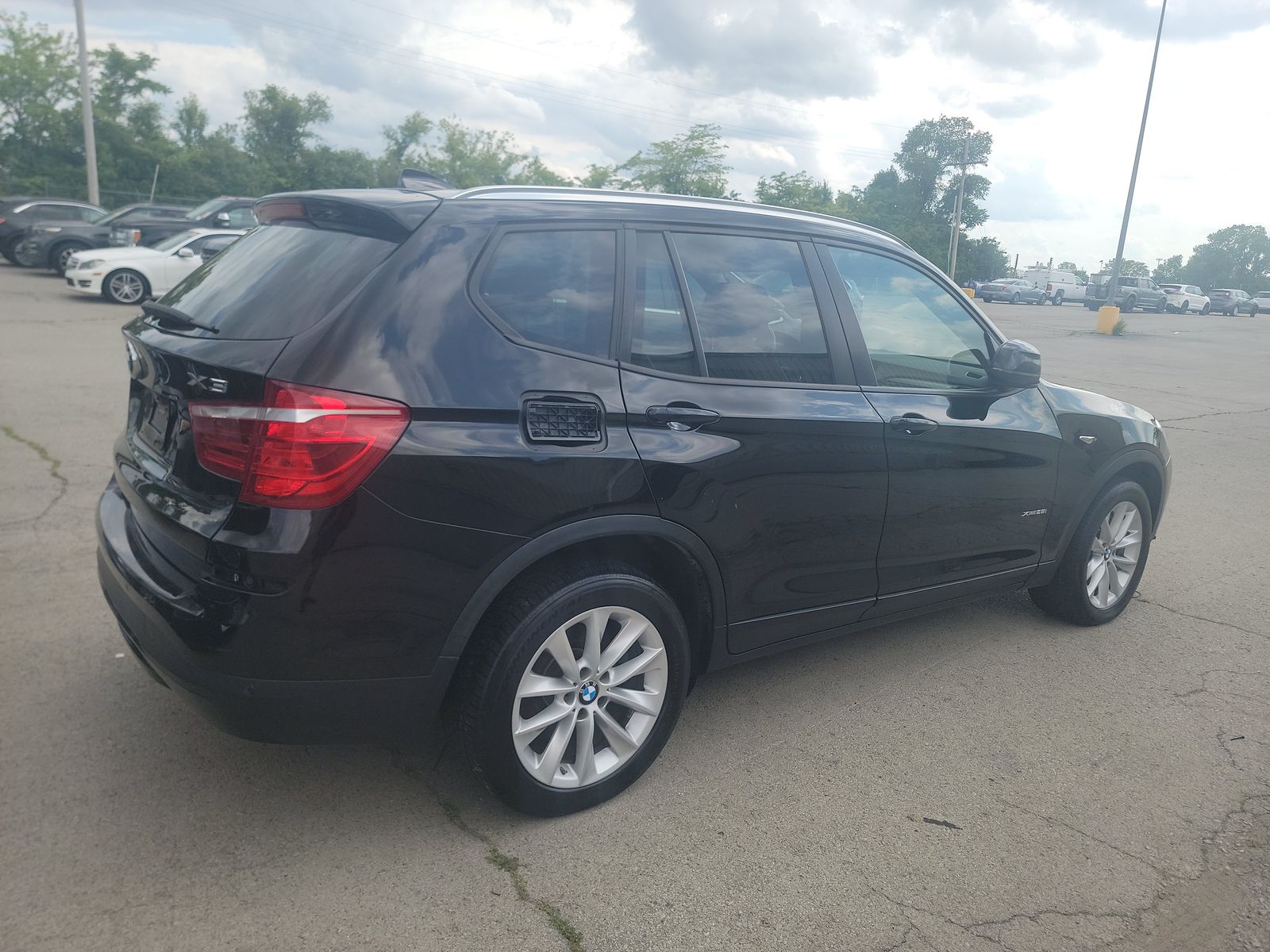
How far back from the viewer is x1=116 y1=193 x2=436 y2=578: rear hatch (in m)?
2.47

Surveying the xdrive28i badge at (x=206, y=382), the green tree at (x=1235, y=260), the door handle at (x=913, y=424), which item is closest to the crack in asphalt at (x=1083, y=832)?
the door handle at (x=913, y=424)

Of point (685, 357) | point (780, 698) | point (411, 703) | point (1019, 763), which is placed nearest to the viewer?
point (411, 703)

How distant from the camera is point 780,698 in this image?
3799 mm

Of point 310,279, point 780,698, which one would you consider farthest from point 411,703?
point 780,698

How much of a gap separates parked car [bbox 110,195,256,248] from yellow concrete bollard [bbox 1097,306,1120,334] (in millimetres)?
24319

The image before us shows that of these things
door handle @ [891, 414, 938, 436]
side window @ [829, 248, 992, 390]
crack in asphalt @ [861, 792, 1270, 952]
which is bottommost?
crack in asphalt @ [861, 792, 1270, 952]

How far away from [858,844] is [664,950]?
2.53 ft

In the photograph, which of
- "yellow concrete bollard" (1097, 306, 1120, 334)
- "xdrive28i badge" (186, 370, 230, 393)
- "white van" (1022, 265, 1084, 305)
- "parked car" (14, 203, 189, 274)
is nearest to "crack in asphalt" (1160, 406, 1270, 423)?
"xdrive28i badge" (186, 370, 230, 393)

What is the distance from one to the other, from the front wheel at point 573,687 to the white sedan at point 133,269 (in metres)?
15.1

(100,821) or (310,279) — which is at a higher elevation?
(310,279)

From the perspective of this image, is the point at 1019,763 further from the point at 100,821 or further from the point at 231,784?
the point at 100,821

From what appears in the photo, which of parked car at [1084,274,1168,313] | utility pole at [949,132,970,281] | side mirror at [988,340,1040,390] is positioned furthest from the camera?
utility pole at [949,132,970,281]

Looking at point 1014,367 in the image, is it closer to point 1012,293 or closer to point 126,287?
point 126,287

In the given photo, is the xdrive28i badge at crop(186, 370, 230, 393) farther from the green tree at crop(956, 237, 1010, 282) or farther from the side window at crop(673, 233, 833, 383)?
the green tree at crop(956, 237, 1010, 282)
